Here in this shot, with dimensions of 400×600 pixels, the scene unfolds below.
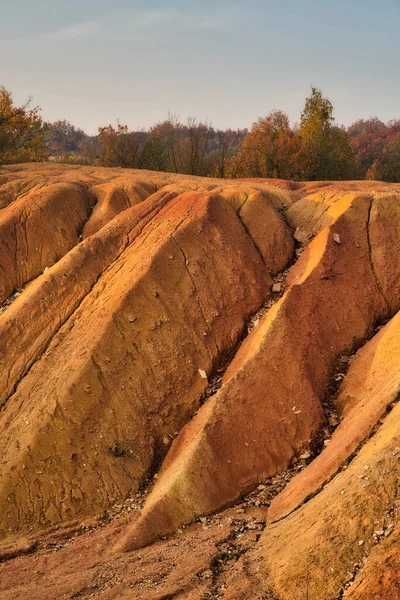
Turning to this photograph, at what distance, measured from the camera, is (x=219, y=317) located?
47.3 ft

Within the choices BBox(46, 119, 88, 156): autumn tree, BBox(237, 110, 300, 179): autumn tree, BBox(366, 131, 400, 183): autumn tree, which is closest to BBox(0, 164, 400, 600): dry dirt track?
BBox(237, 110, 300, 179): autumn tree

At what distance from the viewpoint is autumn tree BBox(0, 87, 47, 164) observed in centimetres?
3534

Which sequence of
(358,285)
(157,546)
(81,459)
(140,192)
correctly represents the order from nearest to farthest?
1. (157,546)
2. (81,459)
3. (358,285)
4. (140,192)

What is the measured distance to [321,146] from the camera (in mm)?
38469

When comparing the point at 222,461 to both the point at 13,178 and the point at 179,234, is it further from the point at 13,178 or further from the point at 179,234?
the point at 13,178

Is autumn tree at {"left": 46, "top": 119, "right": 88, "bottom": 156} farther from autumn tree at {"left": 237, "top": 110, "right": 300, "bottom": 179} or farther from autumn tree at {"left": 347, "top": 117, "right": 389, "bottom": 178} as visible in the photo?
autumn tree at {"left": 237, "top": 110, "right": 300, "bottom": 179}

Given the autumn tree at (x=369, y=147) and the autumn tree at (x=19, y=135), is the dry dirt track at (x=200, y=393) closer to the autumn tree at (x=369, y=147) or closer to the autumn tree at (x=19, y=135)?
the autumn tree at (x=19, y=135)

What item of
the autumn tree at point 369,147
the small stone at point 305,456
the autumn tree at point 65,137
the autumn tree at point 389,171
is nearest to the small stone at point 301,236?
the small stone at point 305,456

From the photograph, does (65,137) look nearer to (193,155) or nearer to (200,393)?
(193,155)

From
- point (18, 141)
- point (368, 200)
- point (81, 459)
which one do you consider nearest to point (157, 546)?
point (81, 459)

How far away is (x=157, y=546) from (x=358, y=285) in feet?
24.5

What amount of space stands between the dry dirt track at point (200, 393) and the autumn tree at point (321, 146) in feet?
63.9

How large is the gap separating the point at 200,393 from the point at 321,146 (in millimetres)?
28576

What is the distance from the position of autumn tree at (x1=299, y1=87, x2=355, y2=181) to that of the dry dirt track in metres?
19.5
